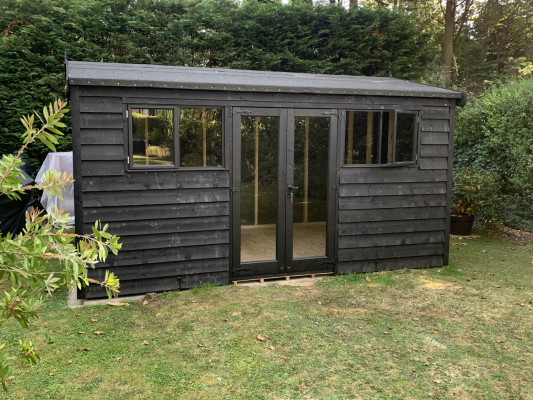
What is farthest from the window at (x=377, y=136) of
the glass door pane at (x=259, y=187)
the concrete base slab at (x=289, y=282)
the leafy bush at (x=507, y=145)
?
the leafy bush at (x=507, y=145)

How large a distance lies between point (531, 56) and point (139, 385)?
18.6 m

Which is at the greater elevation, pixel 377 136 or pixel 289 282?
pixel 377 136

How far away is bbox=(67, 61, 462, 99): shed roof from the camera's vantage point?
4.84m

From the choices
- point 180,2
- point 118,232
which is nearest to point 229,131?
point 118,232

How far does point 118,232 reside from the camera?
5012 millimetres

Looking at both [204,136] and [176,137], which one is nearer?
[176,137]

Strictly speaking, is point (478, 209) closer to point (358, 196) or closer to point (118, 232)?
point (358, 196)

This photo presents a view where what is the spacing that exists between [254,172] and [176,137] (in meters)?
0.99

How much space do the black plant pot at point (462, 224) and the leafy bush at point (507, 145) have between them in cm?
72

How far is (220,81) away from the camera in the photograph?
5.29m

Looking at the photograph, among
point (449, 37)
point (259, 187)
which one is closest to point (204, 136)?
point (259, 187)

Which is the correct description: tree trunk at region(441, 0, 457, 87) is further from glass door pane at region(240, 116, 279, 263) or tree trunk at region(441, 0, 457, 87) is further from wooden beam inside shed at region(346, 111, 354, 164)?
glass door pane at region(240, 116, 279, 263)

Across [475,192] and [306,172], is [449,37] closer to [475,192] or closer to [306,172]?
[475,192]

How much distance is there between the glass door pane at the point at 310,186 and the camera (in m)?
5.64
